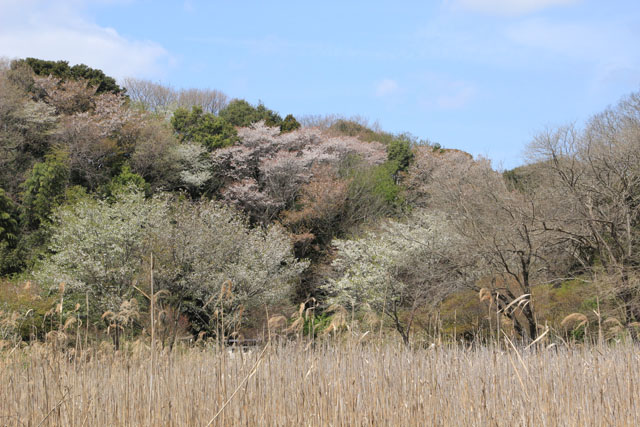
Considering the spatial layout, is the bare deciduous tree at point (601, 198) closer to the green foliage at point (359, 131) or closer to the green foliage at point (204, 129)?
the green foliage at point (204, 129)

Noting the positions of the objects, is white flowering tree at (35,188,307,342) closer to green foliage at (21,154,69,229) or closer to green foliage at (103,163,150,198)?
green foliage at (21,154,69,229)

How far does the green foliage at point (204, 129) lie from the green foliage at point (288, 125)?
2.51 m

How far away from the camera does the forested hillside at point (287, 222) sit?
1139cm

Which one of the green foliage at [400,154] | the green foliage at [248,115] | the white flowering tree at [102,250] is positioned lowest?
the white flowering tree at [102,250]

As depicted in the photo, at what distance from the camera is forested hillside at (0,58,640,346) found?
1139 cm

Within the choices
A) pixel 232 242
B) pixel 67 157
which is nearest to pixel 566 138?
pixel 232 242

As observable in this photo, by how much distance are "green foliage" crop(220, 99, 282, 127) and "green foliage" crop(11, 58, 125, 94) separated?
4954mm

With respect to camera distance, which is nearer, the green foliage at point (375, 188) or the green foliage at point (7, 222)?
the green foliage at point (7, 222)

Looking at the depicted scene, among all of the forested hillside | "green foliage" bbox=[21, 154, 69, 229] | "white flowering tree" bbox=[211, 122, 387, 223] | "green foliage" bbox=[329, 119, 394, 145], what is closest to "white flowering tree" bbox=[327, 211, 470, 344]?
the forested hillside

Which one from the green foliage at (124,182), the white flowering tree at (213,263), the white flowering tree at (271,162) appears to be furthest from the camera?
the white flowering tree at (271,162)

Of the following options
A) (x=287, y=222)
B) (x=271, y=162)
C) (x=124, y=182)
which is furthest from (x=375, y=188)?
(x=124, y=182)

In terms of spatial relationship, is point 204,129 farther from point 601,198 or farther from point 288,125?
point 601,198

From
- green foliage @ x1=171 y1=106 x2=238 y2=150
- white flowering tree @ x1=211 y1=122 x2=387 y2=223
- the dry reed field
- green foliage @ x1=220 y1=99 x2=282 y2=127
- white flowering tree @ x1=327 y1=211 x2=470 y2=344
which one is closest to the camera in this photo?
the dry reed field

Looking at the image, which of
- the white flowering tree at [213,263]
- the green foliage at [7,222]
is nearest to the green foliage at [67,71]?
the green foliage at [7,222]
